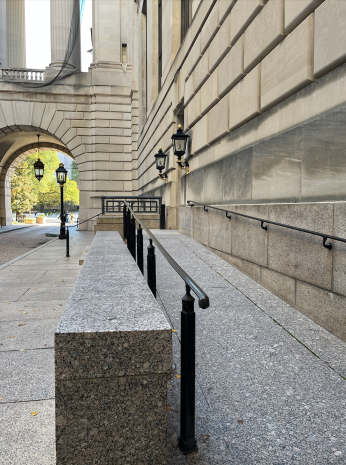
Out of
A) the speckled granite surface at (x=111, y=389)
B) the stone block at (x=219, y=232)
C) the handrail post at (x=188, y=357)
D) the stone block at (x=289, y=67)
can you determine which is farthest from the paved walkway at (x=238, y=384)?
the stone block at (x=289, y=67)

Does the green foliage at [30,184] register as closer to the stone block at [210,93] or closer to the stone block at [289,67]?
the stone block at [210,93]

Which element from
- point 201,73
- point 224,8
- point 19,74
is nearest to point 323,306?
point 224,8

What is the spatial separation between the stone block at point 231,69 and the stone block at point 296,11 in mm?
1786

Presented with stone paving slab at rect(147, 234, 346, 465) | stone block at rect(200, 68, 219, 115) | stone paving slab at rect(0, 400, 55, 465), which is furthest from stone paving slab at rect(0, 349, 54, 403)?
stone block at rect(200, 68, 219, 115)

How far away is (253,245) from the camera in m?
6.52

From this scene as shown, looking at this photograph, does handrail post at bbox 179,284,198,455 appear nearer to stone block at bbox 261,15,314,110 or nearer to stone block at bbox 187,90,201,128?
stone block at bbox 261,15,314,110

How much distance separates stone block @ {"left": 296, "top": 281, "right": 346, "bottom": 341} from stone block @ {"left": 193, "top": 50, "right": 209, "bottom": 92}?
253 inches

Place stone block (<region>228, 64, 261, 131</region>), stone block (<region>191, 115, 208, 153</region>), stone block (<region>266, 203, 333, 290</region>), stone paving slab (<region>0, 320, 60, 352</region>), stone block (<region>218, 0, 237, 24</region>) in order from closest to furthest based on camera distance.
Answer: stone block (<region>266, 203, 333, 290</region>)
stone paving slab (<region>0, 320, 60, 352</region>)
stone block (<region>228, 64, 261, 131</region>)
stone block (<region>218, 0, 237, 24</region>)
stone block (<region>191, 115, 208, 153</region>)

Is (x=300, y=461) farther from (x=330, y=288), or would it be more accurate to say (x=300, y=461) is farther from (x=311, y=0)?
(x=311, y=0)

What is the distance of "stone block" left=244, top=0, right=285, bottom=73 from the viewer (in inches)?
223

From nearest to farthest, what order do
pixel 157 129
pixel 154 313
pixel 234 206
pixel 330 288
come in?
pixel 154 313 → pixel 330 288 → pixel 234 206 → pixel 157 129

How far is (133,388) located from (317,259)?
3.25 meters

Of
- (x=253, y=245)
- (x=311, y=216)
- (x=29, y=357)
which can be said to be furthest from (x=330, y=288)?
(x=29, y=357)

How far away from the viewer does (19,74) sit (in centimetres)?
2528
